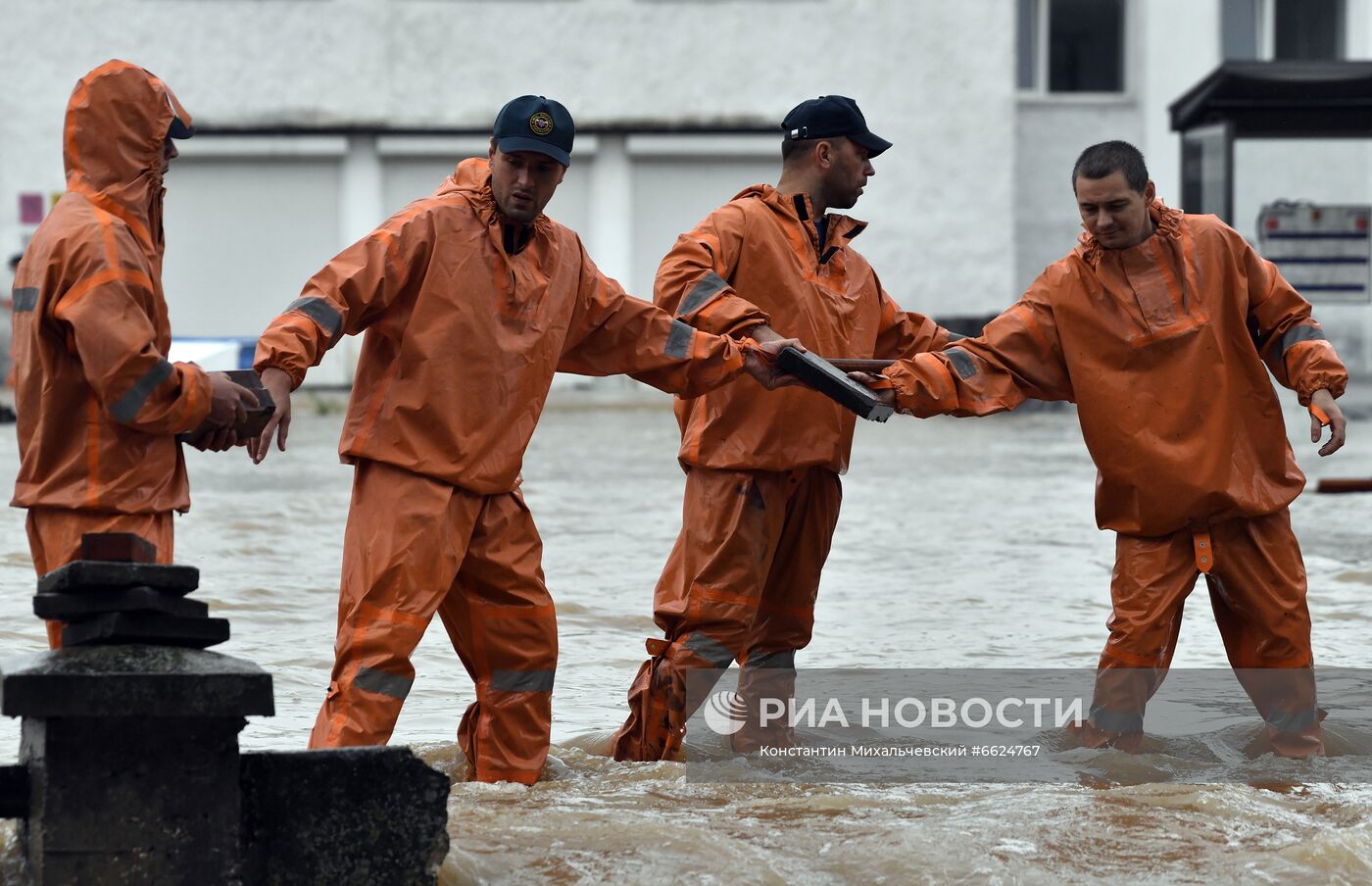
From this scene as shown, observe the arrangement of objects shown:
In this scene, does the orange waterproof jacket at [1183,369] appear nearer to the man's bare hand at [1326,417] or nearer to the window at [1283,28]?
the man's bare hand at [1326,417]

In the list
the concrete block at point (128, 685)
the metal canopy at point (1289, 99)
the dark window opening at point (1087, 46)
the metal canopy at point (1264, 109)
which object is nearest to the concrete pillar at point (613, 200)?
the dark window opening at point (1087, 46)

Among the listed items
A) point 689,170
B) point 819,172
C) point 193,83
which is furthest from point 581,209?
point 819,172

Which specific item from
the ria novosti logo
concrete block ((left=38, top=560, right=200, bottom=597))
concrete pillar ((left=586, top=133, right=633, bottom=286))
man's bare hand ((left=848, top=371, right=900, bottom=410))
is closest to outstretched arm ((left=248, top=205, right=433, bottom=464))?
concrete block ((left=38, top=560, right=200, bottom=597))

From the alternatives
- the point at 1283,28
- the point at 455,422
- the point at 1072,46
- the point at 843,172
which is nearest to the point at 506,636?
the point at 455,422

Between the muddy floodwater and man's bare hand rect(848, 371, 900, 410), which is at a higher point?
man's bare hand rect(848, 371, 900, 410)

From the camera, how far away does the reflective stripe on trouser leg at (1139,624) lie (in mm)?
5672

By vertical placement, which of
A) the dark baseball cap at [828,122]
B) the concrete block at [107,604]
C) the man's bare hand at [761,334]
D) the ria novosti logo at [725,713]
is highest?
the dark baseball cap at [828,122]

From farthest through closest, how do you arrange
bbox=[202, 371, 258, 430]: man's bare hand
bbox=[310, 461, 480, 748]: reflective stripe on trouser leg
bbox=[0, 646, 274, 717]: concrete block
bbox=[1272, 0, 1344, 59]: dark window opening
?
bbox=[1272, 0, 1344, 59]: dark window opening < bbox=[310, 461, 480, 748]: reflective stripe on trouser leg < bbox=[202, 371, 258, 430]: man's bare hand < bbox=[0, 646, 274, 717]: concrete block

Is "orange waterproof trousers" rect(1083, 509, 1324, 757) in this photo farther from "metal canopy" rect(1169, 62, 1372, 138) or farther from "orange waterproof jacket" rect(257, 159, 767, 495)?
"metal canopy" rect(1169, 62, 1372, 138)

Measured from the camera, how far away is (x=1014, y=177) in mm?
23266

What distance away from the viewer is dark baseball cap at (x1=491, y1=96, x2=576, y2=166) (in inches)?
207

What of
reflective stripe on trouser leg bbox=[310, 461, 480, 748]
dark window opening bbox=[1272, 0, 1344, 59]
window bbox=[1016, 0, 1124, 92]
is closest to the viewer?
reflective stripe on trouser leg bbox=[310, 461, 480, 748]

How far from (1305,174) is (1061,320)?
16.5 meters

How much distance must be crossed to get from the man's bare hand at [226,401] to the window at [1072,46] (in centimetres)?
2017
